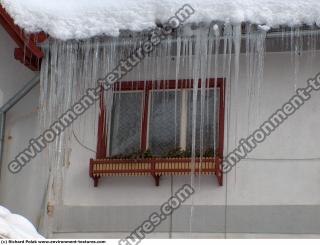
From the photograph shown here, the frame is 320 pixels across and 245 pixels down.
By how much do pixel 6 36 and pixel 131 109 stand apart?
1.98 metres

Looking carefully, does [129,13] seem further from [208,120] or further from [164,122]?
[208,120]

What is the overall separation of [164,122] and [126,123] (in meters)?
0.48

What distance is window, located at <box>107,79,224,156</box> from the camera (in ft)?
32.9

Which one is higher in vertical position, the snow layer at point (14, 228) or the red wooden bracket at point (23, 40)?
the red wooden bracket at point (23, 40)

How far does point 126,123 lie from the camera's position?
10.3 meters

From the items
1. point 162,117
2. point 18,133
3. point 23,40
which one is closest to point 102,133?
→ point 162,117

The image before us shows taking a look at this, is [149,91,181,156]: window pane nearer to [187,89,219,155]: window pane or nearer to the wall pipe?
[187,89,219,155]: window pane

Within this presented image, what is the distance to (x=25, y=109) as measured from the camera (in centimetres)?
1062

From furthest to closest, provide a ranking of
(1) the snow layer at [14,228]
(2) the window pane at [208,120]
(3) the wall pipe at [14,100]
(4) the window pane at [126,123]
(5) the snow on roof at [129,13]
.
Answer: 1. (3) the wall pipe at [14,100]
2. (4) the window pane at [126,123]
3. (2) the window pane at [208,120]
4. (5) the snow on roof at [129,13]
5. (1) the snow layer at [14,228]

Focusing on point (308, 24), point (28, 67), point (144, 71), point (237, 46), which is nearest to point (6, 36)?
point (28, 67)

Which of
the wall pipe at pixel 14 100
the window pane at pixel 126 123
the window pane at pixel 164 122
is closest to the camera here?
the window pane at pixel 164 122

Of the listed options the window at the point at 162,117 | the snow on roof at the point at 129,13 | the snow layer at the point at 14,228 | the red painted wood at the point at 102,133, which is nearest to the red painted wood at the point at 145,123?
the window at the point at 162,117

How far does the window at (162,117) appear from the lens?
32.9 ft

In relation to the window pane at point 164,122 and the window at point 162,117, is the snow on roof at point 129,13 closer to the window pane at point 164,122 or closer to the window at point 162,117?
the window at point 162,117
